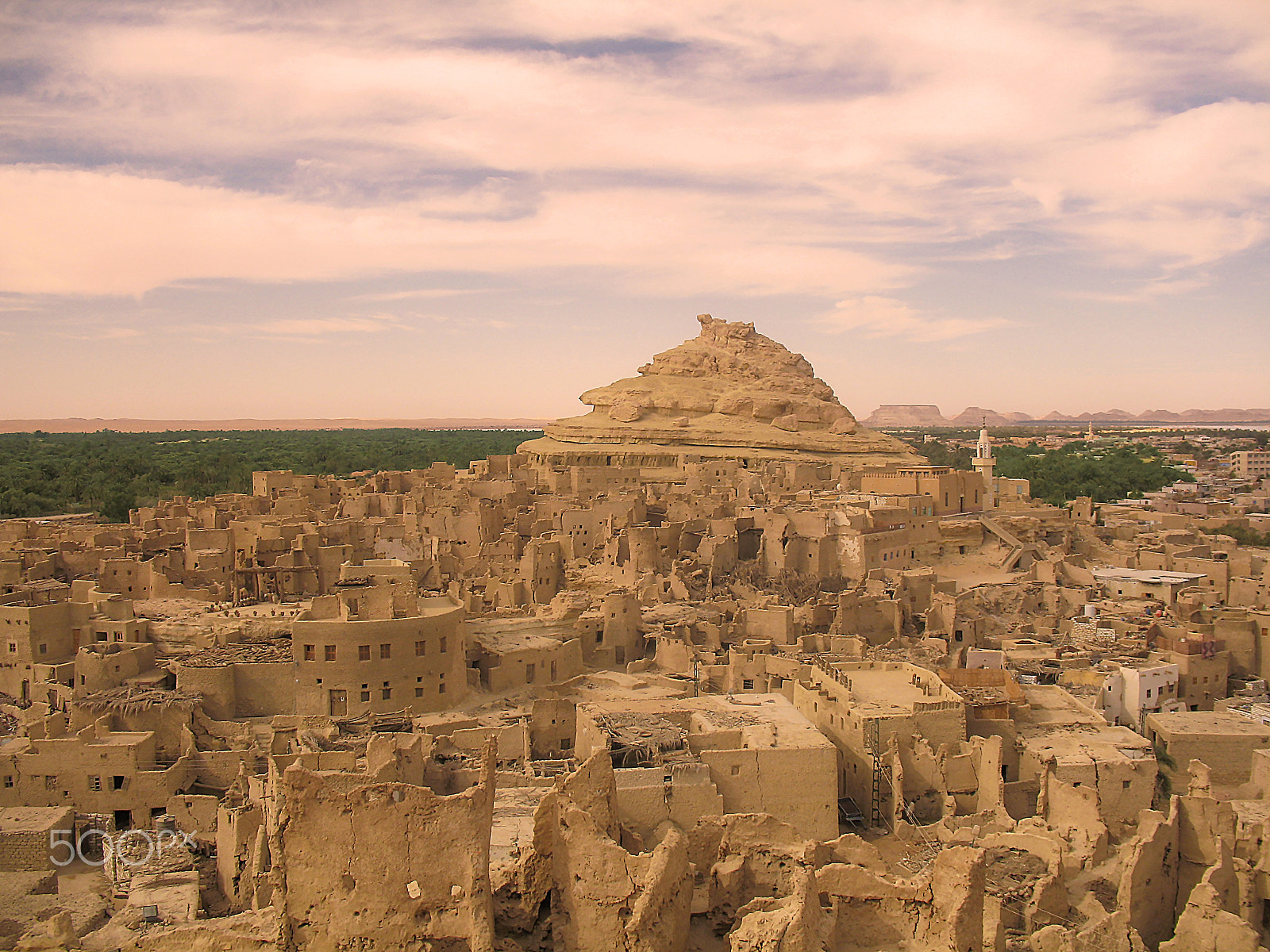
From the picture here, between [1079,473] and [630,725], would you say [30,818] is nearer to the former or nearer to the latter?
[630,725]

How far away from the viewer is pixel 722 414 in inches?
2415

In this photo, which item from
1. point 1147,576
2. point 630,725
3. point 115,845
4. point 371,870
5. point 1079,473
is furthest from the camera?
point 1079,473

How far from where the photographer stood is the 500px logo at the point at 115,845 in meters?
18.2

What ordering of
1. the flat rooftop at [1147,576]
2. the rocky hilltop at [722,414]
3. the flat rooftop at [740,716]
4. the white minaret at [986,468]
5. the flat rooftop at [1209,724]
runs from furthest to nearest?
the rocky hilltop at [722,414] < the white minaret at [986,468] < the flat rooftop at [1147,576] < the flat rooftop at [1209,724] < the flat rooftop at [740,716]

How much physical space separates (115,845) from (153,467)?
6750cm

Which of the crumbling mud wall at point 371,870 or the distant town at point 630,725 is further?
the distant town at point 630,725

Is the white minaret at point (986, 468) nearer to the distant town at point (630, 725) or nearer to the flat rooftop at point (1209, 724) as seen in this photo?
the distant town at point (630, 725)

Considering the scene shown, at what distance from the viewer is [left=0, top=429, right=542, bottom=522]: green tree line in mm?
60656

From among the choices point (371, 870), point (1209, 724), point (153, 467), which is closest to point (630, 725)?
point (371, 870)

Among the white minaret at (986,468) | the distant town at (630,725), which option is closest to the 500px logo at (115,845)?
the distant town at (630,725)

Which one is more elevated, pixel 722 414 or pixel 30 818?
pixel 722 414

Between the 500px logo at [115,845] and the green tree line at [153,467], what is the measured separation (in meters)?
37.0

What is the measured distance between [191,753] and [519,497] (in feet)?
69.7

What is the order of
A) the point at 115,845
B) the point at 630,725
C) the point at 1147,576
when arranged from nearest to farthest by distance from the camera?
the point at 115,845, the point at 630,725, the point at 1147,576
